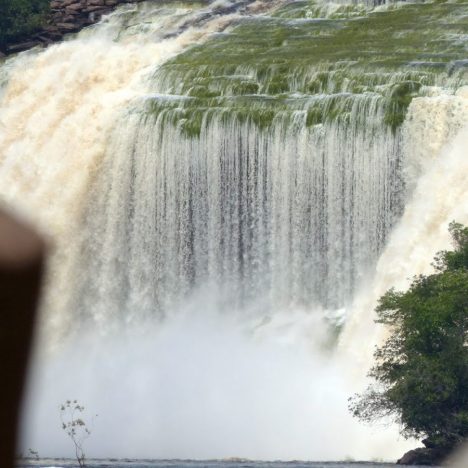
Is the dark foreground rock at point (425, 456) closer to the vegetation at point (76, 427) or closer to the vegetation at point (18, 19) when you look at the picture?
the vegetation at point (76, 427)

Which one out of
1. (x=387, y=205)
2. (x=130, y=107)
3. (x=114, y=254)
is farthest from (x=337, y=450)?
(x=130, y=107)

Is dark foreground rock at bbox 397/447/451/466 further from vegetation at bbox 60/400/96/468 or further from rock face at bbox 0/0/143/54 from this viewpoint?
rock face at bbox 0/0/143/54

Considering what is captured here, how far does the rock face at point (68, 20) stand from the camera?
70.7m

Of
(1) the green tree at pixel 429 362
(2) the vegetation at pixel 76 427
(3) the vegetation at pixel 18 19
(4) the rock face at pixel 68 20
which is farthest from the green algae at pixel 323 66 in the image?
(3) the vegetation at pixel 18 19

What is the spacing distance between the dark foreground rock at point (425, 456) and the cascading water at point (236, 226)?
2280mm

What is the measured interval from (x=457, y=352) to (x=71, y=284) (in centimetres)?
1773

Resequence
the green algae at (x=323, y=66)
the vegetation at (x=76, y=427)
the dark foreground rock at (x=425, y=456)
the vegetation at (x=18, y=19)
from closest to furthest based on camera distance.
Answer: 1. the dark foreground rock at (x=425, y=456)
2. the vegetation at (x=76, y=427)
3. the green algae at (x=323, y=66)
4. the vegetation at (x=18, y=19)

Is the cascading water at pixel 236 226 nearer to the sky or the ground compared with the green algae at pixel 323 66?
nearer to the ground

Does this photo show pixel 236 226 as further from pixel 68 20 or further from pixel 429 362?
pixel 68 20

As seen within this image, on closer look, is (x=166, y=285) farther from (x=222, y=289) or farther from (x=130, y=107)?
(x=130, y=107)

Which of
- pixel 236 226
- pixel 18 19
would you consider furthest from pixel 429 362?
pixel 18 19

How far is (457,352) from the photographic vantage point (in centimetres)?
3766

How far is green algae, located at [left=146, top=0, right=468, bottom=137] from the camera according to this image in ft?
163

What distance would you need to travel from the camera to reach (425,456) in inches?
1492
